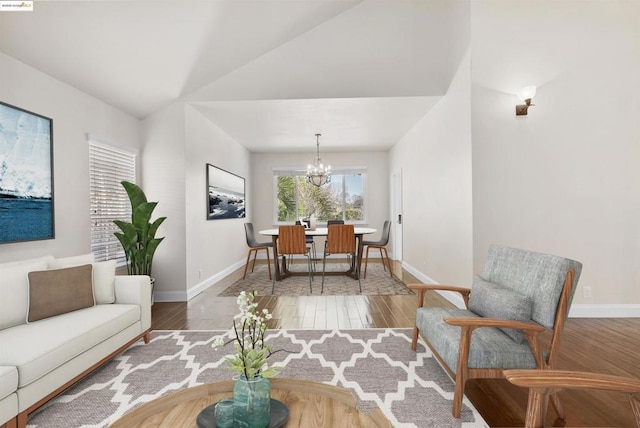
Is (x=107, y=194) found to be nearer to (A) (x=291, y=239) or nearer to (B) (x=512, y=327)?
(A) (x=291, y=239)

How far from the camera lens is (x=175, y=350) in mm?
2650

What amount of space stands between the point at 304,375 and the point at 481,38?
3.57m

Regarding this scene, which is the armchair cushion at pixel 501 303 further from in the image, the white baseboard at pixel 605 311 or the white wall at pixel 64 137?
the white wall at pixel 64 137

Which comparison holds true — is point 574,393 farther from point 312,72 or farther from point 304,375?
point 312,72

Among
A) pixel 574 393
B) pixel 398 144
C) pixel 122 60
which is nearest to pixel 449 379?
pixel 574 393

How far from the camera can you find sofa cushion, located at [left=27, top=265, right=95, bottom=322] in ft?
7.17

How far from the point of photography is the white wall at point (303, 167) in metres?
7.94

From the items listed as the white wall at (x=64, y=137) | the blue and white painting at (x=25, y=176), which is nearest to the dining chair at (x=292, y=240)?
the white wall at (x=64, y=137)

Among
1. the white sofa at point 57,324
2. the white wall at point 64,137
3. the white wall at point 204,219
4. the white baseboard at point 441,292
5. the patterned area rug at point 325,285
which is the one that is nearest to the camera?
the white sofa at point 57,324

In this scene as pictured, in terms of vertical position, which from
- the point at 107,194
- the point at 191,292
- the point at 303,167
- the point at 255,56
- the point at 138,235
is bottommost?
the point at 191,292

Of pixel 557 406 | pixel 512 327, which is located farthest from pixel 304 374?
pixel 557 406

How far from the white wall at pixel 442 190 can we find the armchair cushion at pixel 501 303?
1.18 m

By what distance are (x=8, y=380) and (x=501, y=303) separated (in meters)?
2.66

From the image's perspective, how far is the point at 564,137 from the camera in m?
3.34
